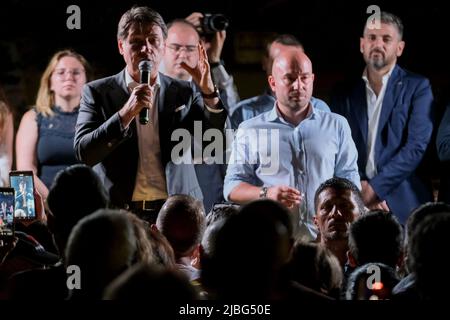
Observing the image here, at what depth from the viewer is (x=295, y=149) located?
539 cm

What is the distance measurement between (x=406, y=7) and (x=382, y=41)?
3.99 ft

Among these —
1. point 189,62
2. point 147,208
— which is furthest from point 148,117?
point 189,62

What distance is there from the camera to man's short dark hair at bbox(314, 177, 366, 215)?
486cm

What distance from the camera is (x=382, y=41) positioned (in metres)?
5.84

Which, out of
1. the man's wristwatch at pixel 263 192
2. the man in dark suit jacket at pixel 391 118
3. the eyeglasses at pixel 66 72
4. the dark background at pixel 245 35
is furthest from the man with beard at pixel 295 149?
the dark background at pixel 245 35

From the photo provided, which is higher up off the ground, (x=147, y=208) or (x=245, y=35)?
(x=245, y=35)

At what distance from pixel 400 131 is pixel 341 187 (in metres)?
1.14

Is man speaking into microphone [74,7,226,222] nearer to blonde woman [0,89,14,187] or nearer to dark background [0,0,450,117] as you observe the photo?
blonde woman [0,89,14,187]

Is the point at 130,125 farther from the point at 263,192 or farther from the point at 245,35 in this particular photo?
the point at 245,35

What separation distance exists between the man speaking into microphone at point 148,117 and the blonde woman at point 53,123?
2.11ft

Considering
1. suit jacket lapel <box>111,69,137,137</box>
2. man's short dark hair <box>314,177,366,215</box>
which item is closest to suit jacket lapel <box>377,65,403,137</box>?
man's short dark hair <box>314,177,366,215</box>

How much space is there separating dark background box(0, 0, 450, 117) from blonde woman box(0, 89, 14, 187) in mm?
1135

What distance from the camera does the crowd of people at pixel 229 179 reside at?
9.93ft
